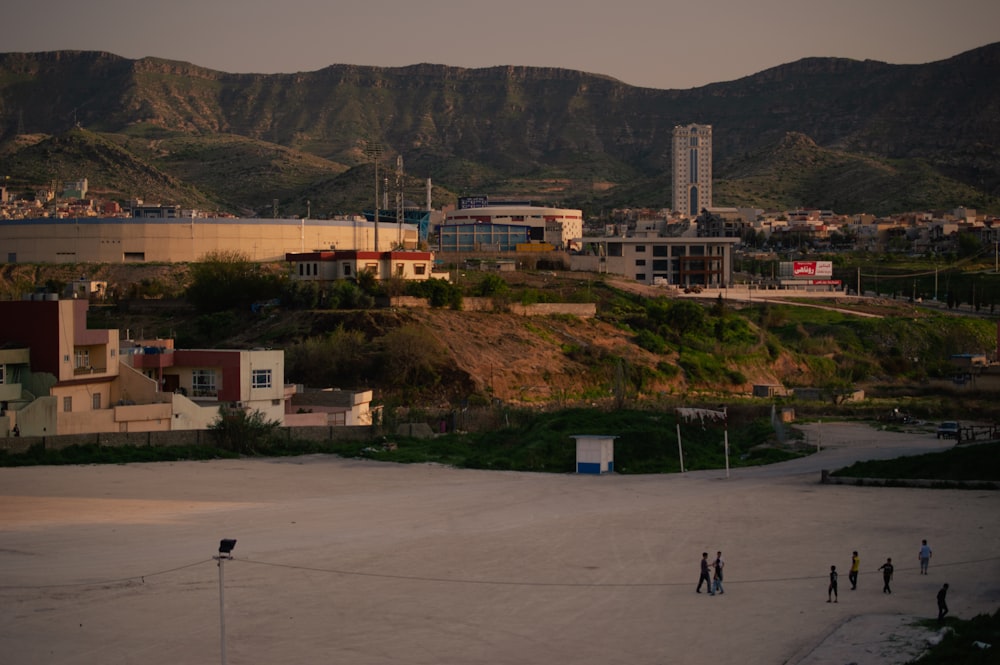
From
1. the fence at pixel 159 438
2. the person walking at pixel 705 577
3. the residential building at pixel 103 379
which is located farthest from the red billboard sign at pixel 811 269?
the person walking at pixel 705 577

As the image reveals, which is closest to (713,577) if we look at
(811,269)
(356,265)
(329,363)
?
(329,363)

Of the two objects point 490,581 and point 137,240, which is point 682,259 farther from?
point 490,581

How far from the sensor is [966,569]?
81.0 feet

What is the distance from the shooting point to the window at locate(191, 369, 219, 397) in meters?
45.9

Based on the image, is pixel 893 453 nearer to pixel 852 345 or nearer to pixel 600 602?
pixel 600 602

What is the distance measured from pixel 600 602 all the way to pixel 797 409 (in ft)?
112

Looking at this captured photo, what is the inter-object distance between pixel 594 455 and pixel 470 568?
13.7m

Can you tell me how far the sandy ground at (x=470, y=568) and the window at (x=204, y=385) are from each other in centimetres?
903

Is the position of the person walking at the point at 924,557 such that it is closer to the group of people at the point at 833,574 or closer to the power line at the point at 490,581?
the group of people at the point at 833,574

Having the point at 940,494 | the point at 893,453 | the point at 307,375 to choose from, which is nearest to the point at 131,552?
the point at 940,494

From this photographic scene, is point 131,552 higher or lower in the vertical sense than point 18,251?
lower

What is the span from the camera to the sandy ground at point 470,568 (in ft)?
68.6

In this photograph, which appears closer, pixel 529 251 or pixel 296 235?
pixel 296 235

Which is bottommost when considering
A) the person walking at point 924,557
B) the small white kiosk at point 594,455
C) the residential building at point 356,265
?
the person walking at point 924,557
